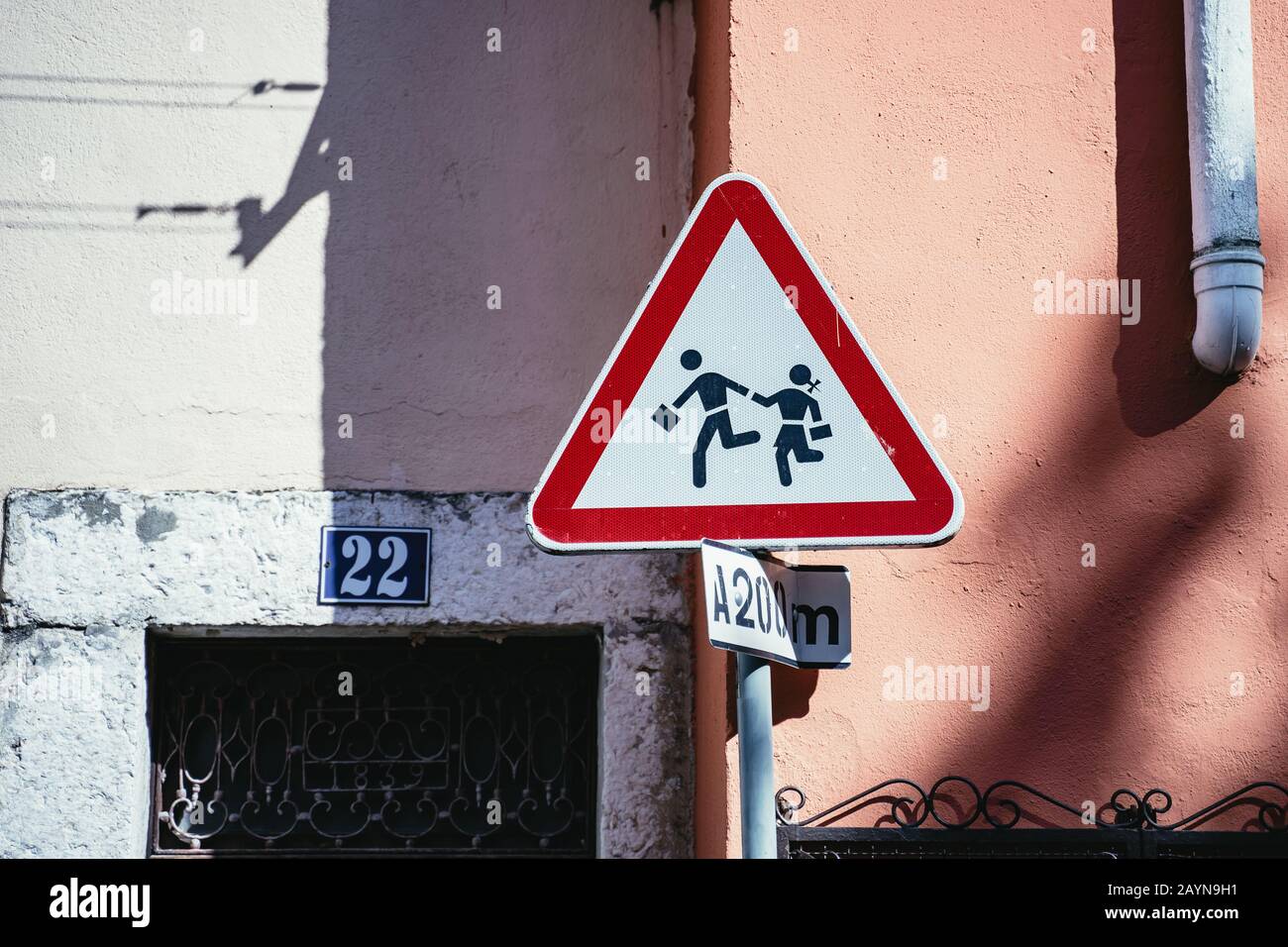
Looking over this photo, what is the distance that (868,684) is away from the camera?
2559mm

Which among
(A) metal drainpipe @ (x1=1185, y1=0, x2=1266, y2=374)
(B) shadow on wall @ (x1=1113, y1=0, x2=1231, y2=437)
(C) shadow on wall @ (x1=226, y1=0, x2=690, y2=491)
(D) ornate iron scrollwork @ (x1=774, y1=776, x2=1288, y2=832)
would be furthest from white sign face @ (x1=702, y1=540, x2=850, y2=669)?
(C) shadow on wall @ (x1=226, y1=0, x2=690, y2=491)

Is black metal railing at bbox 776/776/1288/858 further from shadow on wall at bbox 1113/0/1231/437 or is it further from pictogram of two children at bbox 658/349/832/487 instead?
pictogram of two children at bbox 658/349/832/487

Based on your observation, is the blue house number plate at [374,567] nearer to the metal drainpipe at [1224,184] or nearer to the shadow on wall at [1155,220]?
the shadow on wall at [1155,220]

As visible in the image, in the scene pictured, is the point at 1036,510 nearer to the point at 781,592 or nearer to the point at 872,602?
the point at 872,602

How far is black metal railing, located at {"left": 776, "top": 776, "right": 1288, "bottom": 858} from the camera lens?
8.13ft

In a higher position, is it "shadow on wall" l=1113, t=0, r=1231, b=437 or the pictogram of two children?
"shadow on wall" l=1113, t=0, r=1231, b=437

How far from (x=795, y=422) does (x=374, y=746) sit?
1812mm

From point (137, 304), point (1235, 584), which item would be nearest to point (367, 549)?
point (137, 304)

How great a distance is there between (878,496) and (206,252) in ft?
7.55

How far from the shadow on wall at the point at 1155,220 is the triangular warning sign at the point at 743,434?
3.74 ft

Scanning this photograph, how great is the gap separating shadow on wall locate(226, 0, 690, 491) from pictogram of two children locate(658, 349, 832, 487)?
1.48 m

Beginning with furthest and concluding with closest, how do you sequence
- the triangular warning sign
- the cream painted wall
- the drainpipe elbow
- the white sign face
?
the cream painted wall, the drainpipe elbow, the triangular warning sign, the white sign face

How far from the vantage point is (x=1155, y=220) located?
2.76 m

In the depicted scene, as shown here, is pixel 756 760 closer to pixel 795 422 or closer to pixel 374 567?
pixel 795 422
